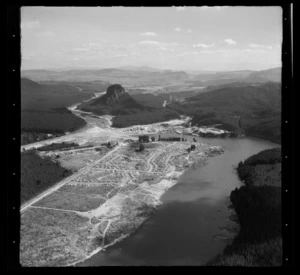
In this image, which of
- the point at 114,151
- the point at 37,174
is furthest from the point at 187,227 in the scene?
the point at 37,174

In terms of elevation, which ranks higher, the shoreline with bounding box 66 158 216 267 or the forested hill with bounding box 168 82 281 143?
the forested hill with bounding box 168 82 281 143

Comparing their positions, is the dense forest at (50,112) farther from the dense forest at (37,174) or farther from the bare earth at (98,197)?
the dense forest at (37,174)

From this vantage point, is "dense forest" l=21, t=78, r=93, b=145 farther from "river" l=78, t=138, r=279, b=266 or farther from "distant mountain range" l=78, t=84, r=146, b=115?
"river" l=78, t=138, r=279, b=266

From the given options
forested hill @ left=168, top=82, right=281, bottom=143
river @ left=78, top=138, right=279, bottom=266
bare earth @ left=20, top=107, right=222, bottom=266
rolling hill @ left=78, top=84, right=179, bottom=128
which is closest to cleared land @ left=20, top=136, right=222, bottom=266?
bare earth @ left=20, top=107, right=222, bottom=266

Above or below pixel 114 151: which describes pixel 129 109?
above

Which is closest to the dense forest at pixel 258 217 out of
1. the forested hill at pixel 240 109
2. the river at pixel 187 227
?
the river at pixel 187 227

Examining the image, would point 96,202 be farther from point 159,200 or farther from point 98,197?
point 159,200
